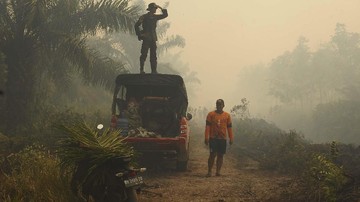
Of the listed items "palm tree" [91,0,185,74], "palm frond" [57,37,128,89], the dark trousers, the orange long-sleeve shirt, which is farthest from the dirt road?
"palm tree" [91,0,185,74]

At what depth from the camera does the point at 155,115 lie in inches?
390

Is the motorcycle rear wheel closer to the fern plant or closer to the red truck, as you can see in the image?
the fern plant

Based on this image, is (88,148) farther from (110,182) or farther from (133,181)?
(133,181)

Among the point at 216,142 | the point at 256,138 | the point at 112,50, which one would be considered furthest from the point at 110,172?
the point at 112,50

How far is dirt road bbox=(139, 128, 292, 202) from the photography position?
636cm

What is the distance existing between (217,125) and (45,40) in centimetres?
756

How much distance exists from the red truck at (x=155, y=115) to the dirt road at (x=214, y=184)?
0.53m

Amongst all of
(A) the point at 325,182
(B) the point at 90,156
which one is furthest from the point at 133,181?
(A) the point at 325,182

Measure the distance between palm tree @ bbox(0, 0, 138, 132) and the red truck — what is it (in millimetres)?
3586

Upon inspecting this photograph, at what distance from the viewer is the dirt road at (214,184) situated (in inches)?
250

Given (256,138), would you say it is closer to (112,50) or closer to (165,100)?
(165,100)

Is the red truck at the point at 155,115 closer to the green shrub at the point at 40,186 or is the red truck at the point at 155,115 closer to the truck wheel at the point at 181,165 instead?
the truck wheel at the point at 181,165

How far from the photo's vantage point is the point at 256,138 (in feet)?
49.8

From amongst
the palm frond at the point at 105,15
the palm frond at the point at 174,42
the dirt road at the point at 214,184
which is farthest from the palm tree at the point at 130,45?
the dirt road at the point at 214,184
